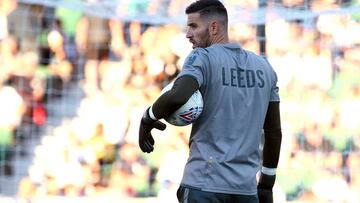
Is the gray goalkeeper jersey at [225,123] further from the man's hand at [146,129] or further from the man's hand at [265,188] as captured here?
the man's hand at [265,188]

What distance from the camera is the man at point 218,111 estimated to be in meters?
2.95

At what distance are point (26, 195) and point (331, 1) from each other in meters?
3.29

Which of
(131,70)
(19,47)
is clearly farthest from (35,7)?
(131,70)

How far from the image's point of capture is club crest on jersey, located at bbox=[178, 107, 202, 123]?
2920 millimetres

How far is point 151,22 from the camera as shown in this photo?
301 inches

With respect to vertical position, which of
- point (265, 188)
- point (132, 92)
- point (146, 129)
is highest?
point (146, 129)

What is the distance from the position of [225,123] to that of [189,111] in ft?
0.55

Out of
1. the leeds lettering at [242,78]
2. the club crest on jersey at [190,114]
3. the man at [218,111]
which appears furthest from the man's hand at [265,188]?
the club crest on jersey at [190,114]

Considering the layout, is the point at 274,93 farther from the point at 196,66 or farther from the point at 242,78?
the point at 196,66

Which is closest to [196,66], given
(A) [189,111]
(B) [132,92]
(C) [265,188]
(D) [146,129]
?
(A) [189,111]

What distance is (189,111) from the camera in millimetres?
2916

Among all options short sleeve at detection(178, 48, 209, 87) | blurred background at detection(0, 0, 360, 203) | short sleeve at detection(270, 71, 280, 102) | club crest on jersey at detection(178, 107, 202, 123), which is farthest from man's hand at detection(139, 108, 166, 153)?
blurred background at detection(0, 0, 360, 203)

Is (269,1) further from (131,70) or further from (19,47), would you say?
(19,47)

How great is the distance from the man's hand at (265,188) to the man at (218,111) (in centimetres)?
22
